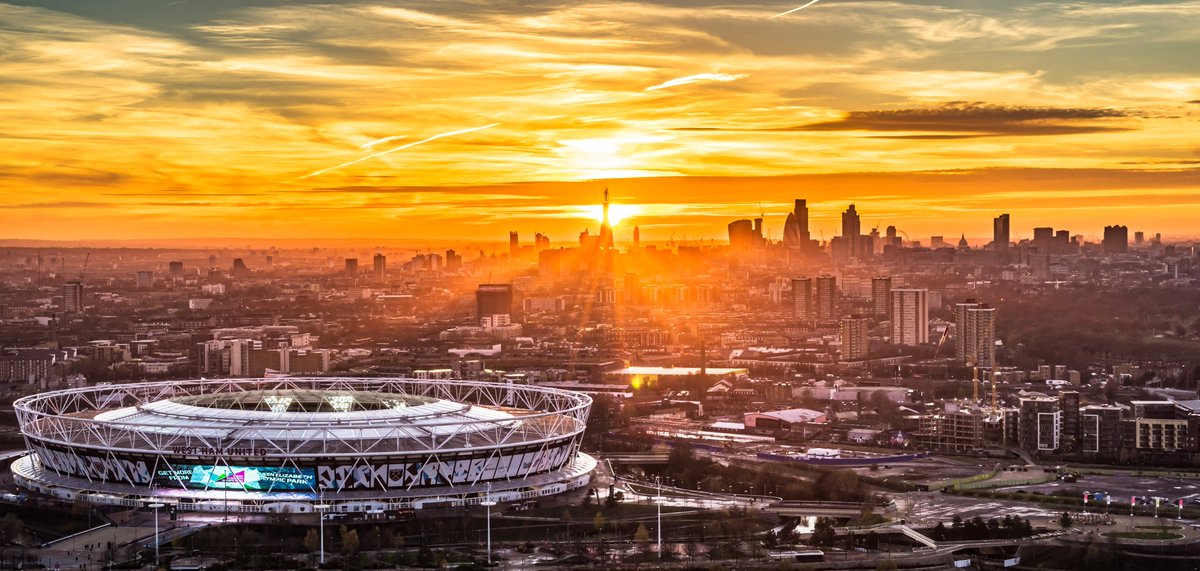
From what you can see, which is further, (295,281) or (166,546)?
(295,281)

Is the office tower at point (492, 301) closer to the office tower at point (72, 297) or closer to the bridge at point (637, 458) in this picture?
the office tower at point (72, 297)

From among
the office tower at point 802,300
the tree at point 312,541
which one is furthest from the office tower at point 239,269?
the tree at point 312,541

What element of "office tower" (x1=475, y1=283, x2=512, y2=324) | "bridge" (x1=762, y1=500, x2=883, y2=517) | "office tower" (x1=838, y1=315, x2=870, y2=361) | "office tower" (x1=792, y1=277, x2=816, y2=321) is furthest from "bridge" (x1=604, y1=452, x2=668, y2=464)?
"office tower" (x1=792, y1=277, x2=816, y2=321)

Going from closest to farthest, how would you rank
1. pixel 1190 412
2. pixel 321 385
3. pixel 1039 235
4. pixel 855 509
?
pixel 855 509
pixel 1190 412
pixel 321 385
pixel 1039 235

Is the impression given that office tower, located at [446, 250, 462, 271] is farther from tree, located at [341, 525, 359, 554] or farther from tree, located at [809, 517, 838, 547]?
tree, located at [341, 525, 359, 554]

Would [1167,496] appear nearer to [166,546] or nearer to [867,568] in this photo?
[867,568]

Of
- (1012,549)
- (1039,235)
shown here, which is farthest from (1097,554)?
(1039,235)
